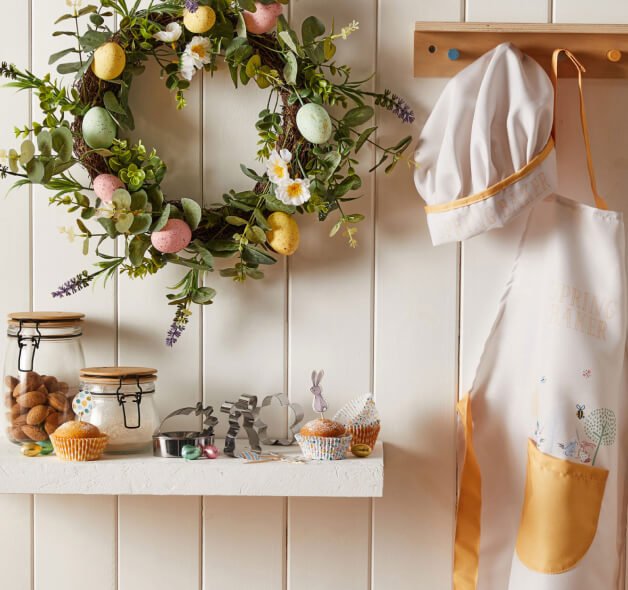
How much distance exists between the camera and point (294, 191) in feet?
3.25

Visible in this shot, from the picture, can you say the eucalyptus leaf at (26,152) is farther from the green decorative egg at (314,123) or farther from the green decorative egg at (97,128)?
the green decorative egg at (314,123)

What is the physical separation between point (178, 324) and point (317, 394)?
217 millimetres

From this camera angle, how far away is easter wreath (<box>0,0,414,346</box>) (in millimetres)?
999

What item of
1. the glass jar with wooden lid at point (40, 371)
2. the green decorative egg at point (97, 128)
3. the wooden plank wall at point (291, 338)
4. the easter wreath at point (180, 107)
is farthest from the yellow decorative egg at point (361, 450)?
the green decorative egg at point (97, 128)

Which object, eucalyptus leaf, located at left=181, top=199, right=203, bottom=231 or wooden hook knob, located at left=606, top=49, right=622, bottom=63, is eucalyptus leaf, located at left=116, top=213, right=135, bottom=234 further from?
wooden hook knob, located at left=606, top=49, right=622, bottom=63

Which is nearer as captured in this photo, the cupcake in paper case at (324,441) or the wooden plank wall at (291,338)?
the cupcake in paper case at (324,441)

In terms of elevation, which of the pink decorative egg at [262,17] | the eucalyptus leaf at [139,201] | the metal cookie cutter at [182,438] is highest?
the pink decorative egg at [262,17]

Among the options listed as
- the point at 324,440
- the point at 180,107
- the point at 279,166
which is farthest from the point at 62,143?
the point at 324,440

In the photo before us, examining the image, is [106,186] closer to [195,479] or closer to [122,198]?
[122,198]

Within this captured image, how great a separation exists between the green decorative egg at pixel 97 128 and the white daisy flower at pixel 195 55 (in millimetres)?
117

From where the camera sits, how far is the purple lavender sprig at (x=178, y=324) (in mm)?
1055

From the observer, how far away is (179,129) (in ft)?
3.62

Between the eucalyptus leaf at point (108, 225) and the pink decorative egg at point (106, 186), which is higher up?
the pink decorative egg at point (106, 186)

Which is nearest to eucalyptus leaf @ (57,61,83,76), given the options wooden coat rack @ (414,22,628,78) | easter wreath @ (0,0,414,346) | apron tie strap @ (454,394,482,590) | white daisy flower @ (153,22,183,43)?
easter wreath @ (0,0,414,346)
